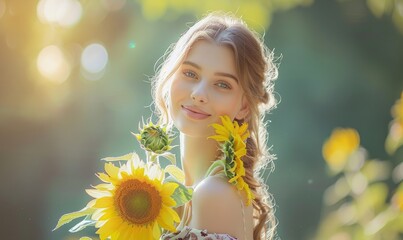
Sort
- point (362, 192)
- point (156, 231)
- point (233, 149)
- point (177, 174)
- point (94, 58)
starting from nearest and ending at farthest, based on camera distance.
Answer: point (156, 231) → point (233, 149) → point (177, 174) → point (362, 192) → point (94, 58)

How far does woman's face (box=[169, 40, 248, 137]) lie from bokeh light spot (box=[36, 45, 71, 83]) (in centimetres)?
174

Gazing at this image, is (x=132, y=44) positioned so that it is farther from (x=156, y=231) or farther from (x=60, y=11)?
(x=156, y=231)

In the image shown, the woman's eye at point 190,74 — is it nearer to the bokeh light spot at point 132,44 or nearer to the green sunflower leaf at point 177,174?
the green sunflower leaf at point 177,174

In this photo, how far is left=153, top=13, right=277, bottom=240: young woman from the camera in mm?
1525

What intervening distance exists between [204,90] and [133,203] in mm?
260

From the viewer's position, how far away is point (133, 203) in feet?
4.72

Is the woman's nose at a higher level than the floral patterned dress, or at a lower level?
higher

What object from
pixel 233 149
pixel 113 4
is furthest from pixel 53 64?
pixel 233 149

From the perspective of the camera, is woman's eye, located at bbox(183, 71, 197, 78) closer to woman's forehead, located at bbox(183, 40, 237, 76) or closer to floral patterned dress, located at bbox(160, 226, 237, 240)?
woman's forehead, located at bbox(183, 40, 237, 76)

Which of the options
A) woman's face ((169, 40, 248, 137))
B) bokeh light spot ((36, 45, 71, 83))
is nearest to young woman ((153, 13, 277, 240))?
woman's face ((169, 40, 248, 137))

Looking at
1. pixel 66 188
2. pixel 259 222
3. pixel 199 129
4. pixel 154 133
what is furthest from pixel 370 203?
pixel 66 188

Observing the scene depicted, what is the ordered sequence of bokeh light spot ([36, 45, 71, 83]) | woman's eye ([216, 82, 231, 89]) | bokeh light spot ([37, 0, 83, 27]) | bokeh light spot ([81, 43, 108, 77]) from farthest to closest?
bokeh light spot ([81, 43, 108, 77]) → bokeh light spot ([36, 45, 71, 83]) → bokeh light spot ([37, 0, 83, 27]) → woman's eye ([216, 82, 231, 89])

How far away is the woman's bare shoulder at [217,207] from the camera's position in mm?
1511

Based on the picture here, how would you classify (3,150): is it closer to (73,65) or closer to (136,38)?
(73,65)
